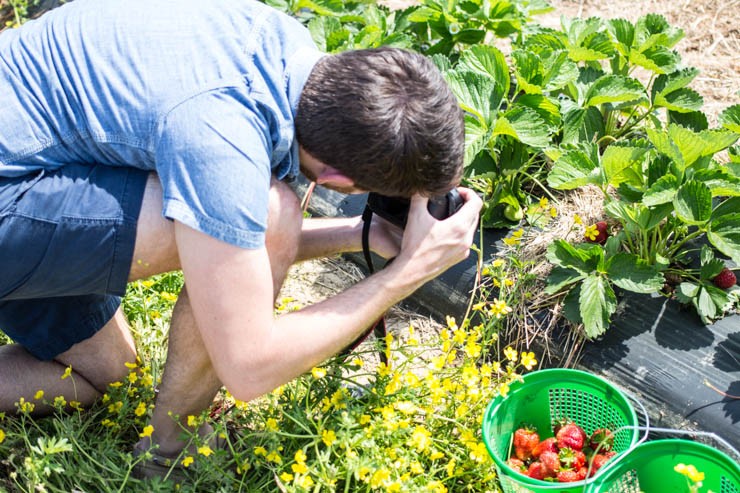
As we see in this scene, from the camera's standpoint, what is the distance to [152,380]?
2.03m

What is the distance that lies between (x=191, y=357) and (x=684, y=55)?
7.65ft

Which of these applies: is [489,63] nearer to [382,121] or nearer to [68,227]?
[382,121]

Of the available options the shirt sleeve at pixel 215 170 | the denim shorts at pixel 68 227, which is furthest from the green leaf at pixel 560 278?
the denim shorts at pixel 68 227

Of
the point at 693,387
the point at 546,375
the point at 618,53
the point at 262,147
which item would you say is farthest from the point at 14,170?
the point at 618,53

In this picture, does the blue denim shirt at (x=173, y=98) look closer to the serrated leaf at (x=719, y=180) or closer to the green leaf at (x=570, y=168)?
the green leaf at (x=570, y=168)

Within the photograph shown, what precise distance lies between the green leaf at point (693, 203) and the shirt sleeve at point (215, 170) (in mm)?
975

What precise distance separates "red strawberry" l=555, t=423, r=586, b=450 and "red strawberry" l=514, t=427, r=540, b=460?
0.06 metres

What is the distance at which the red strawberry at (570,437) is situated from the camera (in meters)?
1.80

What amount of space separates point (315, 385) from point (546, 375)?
523 millimetres

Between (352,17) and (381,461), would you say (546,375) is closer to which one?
(381,461)

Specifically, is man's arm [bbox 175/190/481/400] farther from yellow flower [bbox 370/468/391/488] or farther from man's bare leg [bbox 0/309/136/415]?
man's bare leg [bbox 0/309/136/415]

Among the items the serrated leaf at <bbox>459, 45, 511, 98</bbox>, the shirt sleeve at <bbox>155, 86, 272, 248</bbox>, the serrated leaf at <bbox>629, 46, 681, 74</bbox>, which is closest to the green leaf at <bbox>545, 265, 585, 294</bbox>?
the serrated leaf at <bbox>459, 45, 511, 98</bbox>

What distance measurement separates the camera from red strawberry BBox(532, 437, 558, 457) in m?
1.81

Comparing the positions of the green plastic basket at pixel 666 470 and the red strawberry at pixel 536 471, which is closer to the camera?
the green plastic basket at pixel 666 470
